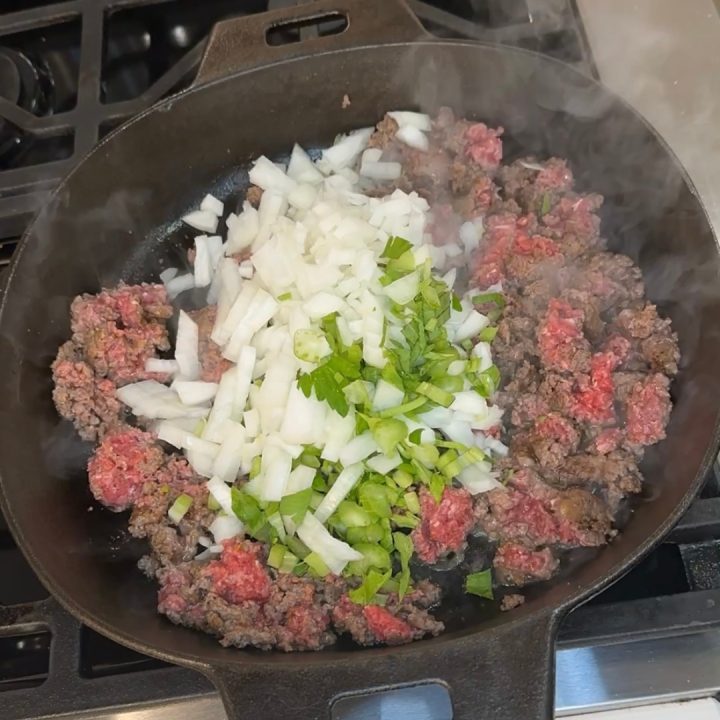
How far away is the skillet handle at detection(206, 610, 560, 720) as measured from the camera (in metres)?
1.15

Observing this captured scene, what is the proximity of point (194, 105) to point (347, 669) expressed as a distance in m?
1.28

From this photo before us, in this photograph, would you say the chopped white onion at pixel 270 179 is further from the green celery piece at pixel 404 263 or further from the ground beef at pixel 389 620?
the ground beef at pixel 389 620

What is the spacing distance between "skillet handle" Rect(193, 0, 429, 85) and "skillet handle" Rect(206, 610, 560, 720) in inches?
49.8

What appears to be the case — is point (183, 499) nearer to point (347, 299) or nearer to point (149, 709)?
point (149, 709)

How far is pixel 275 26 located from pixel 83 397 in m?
0.93

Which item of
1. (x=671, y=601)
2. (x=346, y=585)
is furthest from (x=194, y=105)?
(x=671, y=601)

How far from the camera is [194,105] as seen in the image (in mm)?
1815

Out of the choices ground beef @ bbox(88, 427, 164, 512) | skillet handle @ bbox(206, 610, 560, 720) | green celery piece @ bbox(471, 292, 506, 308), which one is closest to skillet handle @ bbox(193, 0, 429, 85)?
green celery piece @ bbox(471, 292, 506, 308)

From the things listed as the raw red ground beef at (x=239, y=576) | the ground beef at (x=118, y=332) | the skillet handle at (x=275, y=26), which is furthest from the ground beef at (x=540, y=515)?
the skillet handle at (x=275, y=26)

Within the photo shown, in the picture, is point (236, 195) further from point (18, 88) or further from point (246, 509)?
point (246, 509)

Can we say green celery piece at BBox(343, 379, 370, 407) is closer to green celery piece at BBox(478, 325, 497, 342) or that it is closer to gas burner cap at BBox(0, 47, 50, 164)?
green celery piece at BBox(478, 325, 497, 342)

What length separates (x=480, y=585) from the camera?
4.93 feet

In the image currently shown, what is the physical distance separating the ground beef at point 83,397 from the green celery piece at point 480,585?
82 centimetres

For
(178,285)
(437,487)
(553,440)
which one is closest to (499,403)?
(553,440)
